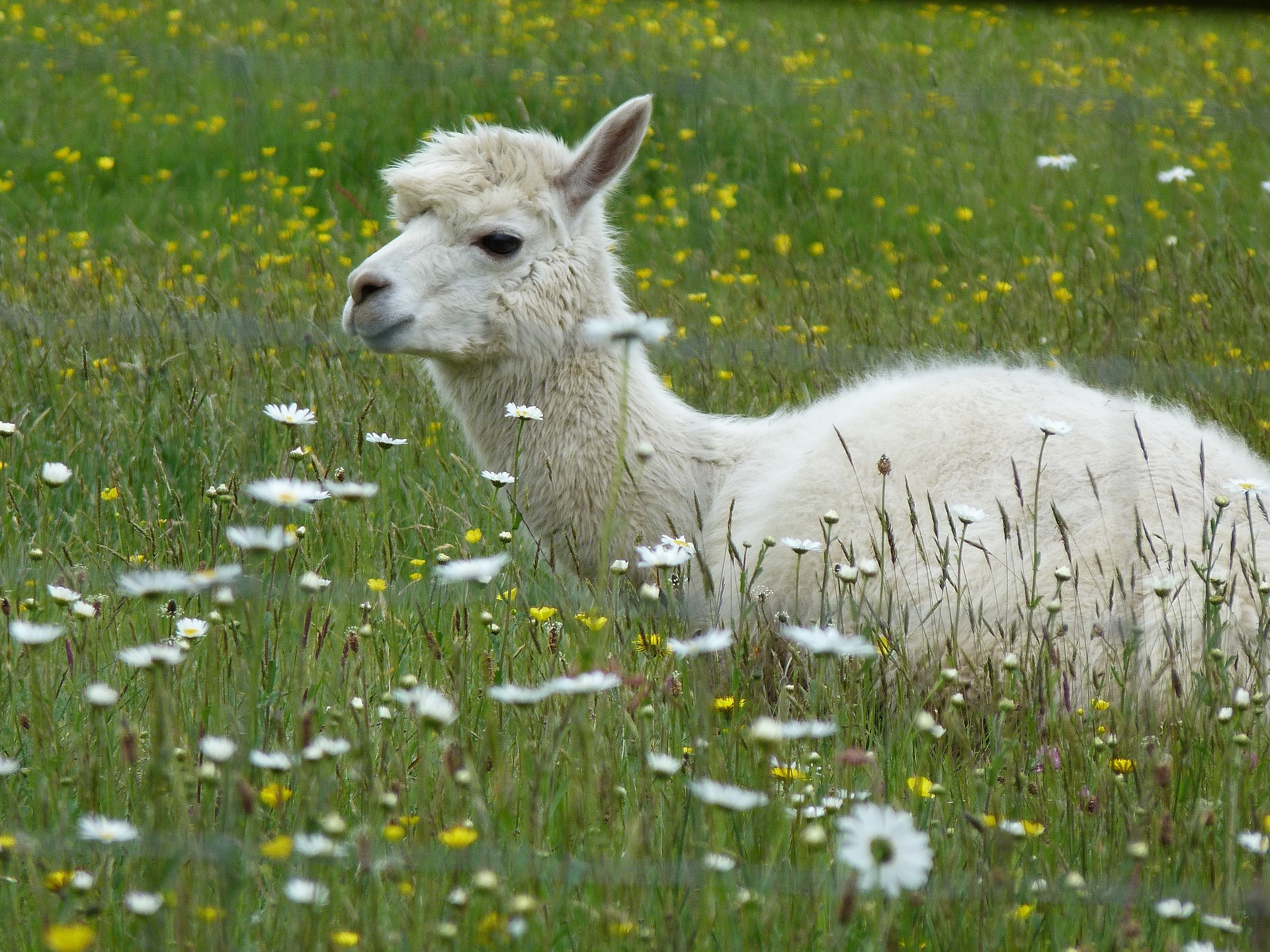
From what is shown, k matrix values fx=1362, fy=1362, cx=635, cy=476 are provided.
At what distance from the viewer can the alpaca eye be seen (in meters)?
4.06

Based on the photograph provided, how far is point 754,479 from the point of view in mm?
3963

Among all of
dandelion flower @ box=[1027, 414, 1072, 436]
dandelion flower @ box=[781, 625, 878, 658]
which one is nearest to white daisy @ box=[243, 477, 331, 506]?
dandelion flower @ box=[781, 625, 878, 658]

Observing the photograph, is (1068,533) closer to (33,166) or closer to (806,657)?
(806,657)

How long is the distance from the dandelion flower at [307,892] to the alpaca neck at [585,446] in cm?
226

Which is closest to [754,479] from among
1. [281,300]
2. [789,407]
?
[789,407]

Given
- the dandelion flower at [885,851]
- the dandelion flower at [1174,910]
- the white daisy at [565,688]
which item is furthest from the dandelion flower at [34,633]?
the dandelion flower at [1174,910]

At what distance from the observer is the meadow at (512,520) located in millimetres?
1869

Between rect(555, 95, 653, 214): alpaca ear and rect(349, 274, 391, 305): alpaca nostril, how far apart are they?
68 centimetres

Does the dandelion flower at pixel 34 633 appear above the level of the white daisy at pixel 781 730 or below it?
below

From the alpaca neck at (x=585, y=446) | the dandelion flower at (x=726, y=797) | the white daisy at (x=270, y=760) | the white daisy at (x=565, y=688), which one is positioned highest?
the white daisy at (x=565, y=688)

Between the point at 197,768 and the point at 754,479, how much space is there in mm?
2053

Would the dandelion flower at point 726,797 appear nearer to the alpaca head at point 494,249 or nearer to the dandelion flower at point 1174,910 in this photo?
the dandelion flower at point 1174,910

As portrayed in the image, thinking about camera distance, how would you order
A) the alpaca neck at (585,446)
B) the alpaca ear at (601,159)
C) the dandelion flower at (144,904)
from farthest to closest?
the alpaca ear at (601,159) < the alpaca neck at (585,446) < the dandelion flower at (144,904)

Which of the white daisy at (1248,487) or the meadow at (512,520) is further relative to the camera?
the white daisy at (1248,487)
